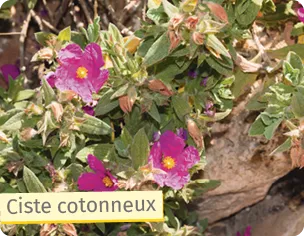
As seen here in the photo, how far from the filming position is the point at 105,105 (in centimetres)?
173

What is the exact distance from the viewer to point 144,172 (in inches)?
64.6

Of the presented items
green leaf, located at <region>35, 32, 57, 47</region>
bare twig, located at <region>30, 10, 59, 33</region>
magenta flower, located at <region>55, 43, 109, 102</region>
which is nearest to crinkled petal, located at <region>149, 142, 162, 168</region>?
magenta flower, located at <region>55, 43, 109, 102</region>

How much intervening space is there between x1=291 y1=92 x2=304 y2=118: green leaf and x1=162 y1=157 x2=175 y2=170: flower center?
0.35m

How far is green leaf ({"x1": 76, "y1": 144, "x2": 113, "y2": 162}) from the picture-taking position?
1772 millimetres

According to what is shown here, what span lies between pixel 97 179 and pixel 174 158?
213 mm

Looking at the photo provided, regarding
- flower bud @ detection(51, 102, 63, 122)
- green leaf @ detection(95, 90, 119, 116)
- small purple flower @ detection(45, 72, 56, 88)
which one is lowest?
green leaf @ detection(95, 90, 119, 116)

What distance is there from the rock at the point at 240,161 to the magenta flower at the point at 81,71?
0.67m

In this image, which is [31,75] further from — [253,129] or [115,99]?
[253,129]

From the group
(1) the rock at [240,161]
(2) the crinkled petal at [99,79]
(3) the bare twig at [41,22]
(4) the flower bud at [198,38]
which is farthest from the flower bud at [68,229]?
(3) the bare twig at [41,22]

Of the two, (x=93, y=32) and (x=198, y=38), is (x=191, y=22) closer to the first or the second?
(x=198, y=38)

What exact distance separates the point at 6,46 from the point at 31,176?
1106 mm

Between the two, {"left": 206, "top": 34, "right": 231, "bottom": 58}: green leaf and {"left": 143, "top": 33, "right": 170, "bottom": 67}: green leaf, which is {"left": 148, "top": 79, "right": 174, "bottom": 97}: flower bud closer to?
{"left": 143, "top": 33, "right": 170, "bottom": 67}: green leaf

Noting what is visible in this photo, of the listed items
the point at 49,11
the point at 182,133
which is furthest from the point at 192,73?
the point at 49,11

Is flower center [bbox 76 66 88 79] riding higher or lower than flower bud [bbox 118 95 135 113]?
higher
